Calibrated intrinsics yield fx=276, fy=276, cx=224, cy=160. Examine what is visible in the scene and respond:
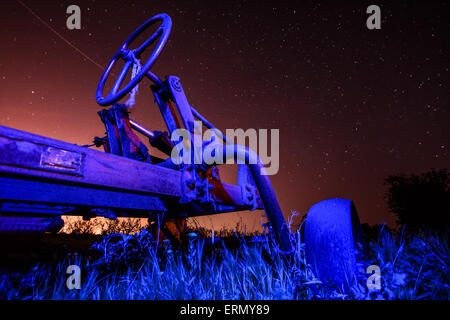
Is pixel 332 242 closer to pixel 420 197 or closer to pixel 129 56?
pixel 129 56

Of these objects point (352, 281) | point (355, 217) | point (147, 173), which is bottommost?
point (352, 281)

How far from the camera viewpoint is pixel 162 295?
1.41 meters

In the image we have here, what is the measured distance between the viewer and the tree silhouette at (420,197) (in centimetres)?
1266

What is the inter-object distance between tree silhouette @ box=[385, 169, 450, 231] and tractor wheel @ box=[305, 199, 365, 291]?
13.5 meters

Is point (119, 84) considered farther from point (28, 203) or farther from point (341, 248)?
point (341, 248)

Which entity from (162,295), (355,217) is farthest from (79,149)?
(355,217)

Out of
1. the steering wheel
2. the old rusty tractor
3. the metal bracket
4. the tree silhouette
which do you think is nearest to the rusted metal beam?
the old rusty tractor

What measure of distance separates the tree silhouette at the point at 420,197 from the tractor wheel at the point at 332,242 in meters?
13.5

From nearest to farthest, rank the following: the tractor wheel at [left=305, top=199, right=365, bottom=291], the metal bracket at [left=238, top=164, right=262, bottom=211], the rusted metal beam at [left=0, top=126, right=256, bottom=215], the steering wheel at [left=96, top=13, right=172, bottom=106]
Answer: the rusted metal beam at [left=0, top=126, right=256, bottom=215] → the tractor wheel at [left=305, top=199, right=365, bottom=291] → the steering wheel at [left=96, top=13, right=172, bottom=106] → the metal bracket at [left=238, top=164, right=262, bottom=211]

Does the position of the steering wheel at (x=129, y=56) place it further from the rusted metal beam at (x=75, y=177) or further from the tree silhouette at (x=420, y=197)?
the tree silhouette at (x=420, y=197)

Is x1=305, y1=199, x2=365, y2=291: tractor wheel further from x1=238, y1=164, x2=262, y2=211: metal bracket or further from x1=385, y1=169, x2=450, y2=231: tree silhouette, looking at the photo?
x1=385, y1=169, x2=450, y2=231: tree silhouette

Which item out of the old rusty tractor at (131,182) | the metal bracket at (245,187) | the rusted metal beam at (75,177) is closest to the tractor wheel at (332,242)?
the old rusty tractor at (131,182)

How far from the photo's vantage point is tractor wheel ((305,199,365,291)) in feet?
4.57
